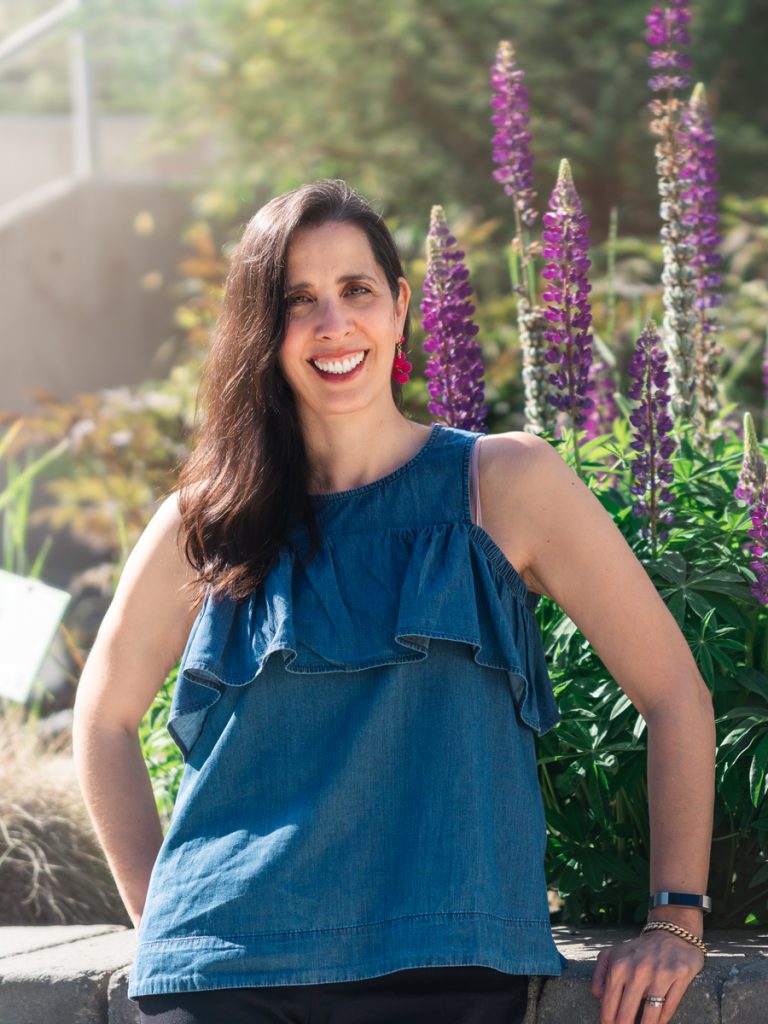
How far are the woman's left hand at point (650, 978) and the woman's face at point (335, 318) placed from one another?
0.92m

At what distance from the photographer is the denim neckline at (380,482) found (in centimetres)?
224

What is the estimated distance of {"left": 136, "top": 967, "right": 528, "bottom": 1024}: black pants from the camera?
1941mm

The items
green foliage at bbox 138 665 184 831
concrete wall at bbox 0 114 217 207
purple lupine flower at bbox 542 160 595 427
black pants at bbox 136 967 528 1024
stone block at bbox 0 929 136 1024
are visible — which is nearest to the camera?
black pants at bbox 136 967 528 1024

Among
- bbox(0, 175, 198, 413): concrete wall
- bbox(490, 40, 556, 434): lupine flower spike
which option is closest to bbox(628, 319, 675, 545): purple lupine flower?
bbox(490, 40, 556, 434): lupine flower spike

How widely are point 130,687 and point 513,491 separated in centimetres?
72

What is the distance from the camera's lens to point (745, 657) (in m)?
2.53

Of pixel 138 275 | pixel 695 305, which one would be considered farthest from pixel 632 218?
pixel 695 305

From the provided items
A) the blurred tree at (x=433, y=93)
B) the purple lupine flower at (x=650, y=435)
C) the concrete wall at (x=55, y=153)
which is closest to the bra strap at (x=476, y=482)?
the purple lupine flower at (x=650, y=435)

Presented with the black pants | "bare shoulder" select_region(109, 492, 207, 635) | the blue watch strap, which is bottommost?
the black pants

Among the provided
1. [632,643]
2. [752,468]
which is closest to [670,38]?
[752,468]

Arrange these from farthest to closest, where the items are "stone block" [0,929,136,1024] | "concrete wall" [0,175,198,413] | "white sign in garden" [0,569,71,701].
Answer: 1. "concrete wall" [0,175,198,413]
2. "white sign in garden" [0,569,71,701]
3. "stone block" [0,929,136,1024]

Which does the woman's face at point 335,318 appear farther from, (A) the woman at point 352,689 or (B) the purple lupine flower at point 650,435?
(B) the purple lupine flower at point 650,435

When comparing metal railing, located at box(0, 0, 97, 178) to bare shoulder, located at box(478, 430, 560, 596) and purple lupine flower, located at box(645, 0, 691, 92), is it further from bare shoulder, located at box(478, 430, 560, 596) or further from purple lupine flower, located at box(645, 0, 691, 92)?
bare shoulder, located at box(478, 430, 560, 596)

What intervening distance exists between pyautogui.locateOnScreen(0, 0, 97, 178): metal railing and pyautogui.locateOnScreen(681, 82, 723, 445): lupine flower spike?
7360mm
